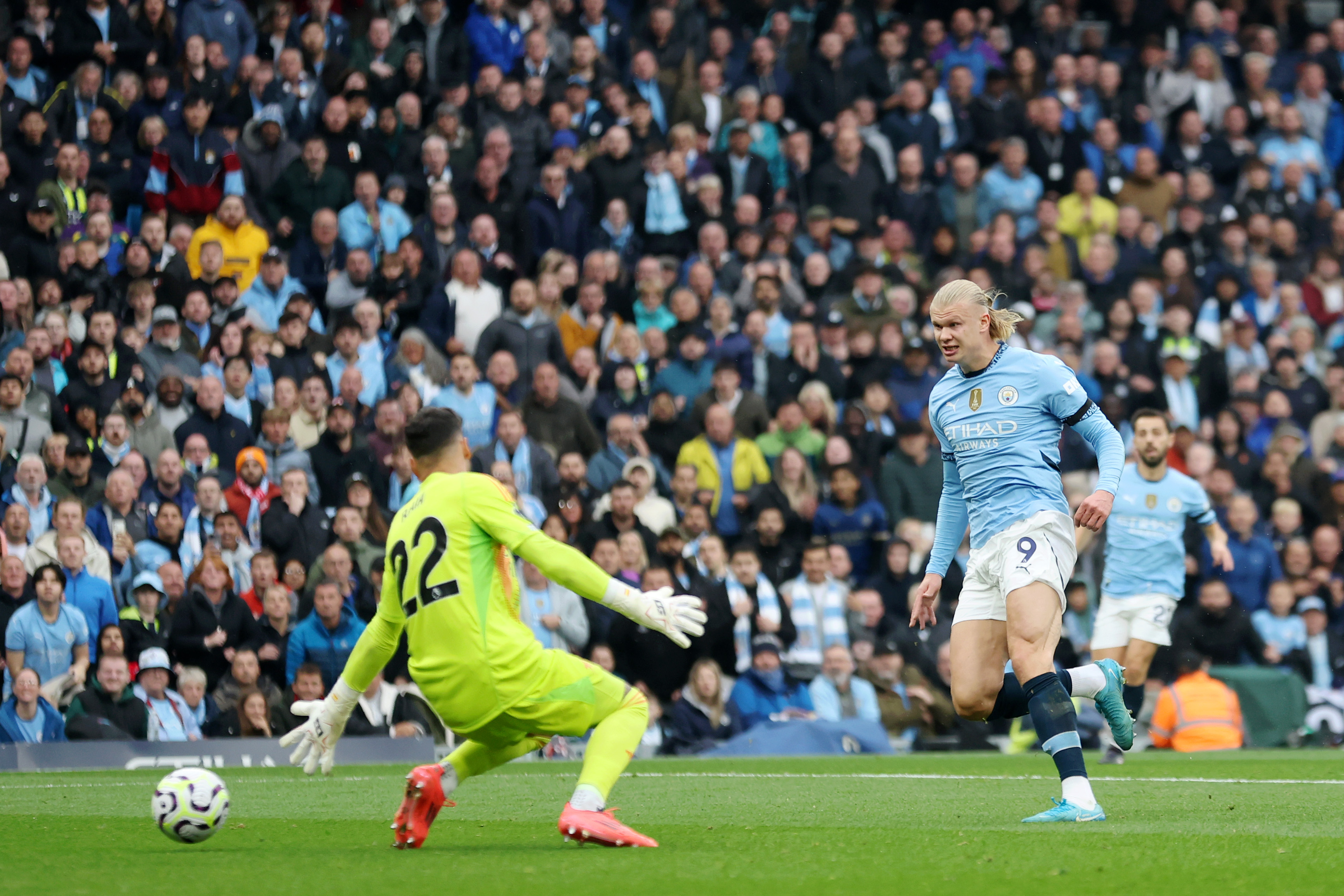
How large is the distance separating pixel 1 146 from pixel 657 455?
21.9 ft

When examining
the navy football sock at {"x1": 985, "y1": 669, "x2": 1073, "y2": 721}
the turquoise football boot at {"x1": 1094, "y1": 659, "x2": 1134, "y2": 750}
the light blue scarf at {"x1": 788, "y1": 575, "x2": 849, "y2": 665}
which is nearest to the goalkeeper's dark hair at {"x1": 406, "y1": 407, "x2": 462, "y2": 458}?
the navy football sock at {"x1": 985, "y1": 669, "x2": 1073, "y2": 721}

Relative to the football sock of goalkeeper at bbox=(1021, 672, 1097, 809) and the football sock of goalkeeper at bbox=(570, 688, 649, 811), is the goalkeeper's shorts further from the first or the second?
the football sock of goalkeeper at bbox=(1021, 672, 1097, 809)

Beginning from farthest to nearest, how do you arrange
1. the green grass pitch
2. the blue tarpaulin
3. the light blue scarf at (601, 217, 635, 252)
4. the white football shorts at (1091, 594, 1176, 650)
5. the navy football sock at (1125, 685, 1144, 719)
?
the light blue scarf at (601, 217, 635, 252) < the blue tarpaulin < the navy football sock at (1125, 685, 1144, 719) < the white football shorts at (1091, 594, 1176, 650) < the green grass pitch

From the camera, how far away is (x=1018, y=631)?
7844 millimetres

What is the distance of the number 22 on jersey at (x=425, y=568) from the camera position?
6.60 metres

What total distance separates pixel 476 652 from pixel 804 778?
528cm

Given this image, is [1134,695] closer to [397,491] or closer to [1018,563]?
[1018,563]

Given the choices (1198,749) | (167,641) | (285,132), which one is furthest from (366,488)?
(1198,749)

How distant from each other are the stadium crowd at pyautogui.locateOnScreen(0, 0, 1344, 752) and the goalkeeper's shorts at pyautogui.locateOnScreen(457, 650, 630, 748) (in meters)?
7.63

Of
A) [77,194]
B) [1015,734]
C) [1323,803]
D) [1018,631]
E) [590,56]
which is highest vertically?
[590,56]

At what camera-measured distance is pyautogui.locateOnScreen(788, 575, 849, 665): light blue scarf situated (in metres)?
15.7

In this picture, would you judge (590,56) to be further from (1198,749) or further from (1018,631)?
(1018,631)

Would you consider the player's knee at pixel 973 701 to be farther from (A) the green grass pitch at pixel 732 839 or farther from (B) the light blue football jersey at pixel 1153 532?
(B) the light blue football jersey at pixel 1153 532

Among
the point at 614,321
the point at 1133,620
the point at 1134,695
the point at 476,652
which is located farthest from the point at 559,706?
the point at 614,321
